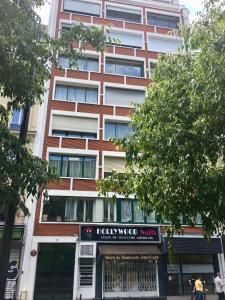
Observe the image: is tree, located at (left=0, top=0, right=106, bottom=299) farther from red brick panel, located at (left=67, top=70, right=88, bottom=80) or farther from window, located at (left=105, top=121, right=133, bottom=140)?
red brick panel, located at (left=67, top=70, right=88, bottom=80)

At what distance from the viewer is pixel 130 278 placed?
2019 centimetres

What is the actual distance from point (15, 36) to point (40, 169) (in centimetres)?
246

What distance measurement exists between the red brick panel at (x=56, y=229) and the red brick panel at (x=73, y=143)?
17.0 feet

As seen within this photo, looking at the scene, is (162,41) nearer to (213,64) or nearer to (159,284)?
(159,284)

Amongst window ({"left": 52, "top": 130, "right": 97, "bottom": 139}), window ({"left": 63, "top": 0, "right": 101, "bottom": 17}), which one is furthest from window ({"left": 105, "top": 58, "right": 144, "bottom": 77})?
window ({"left": 52, "top": 130, "right": 97, "bottom": 139})

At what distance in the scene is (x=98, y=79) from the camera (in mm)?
25484

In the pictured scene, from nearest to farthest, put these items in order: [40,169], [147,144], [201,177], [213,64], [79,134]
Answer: [40,169] < [213,64] < [201,177] < [147,144] < [79,134]

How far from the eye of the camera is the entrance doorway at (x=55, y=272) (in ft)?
63.2

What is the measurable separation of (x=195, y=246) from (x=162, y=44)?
16590 mm

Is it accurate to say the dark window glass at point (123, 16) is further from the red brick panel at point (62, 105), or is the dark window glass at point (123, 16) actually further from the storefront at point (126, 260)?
the storefront at point (126, 260)

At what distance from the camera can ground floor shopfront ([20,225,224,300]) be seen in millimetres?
19453

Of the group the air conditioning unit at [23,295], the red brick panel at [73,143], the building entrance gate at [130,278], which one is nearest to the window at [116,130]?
the red brick panel at [73,143]

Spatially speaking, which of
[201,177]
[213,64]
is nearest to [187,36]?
[213,64]

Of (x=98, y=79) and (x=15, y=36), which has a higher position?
(x=98, y=79)
